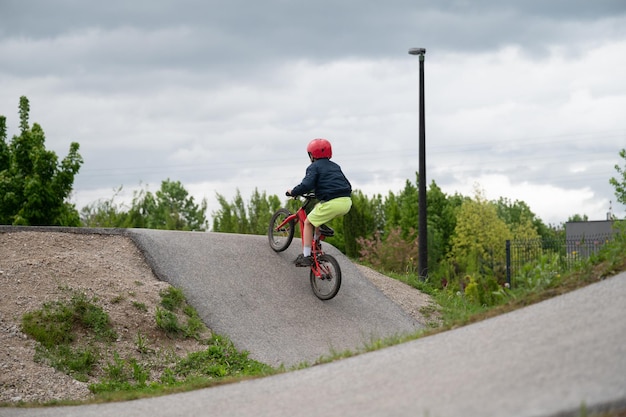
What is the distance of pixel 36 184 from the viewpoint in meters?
24.4

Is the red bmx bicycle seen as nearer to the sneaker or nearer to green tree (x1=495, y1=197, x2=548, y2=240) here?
the sneaker

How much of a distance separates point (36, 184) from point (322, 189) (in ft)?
47.6

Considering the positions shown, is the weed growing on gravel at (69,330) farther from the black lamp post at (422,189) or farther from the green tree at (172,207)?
the green tree at (172,207)

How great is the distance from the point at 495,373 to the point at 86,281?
8274 millimetres

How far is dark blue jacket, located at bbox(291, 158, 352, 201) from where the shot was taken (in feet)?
42.0

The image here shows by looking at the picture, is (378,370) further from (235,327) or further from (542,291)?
(235,327)

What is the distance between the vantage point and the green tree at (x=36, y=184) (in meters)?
24.6

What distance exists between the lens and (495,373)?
5.55 m

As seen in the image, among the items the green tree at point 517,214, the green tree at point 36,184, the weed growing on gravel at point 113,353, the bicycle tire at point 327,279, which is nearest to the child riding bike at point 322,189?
the bicycle tire at point 327,279

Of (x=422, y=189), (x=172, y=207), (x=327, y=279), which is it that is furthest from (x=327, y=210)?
(x=172, y=207)

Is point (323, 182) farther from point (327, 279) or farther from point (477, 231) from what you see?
point (477, 231)

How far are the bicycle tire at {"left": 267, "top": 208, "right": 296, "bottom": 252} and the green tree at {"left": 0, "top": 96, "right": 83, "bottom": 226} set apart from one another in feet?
39.3

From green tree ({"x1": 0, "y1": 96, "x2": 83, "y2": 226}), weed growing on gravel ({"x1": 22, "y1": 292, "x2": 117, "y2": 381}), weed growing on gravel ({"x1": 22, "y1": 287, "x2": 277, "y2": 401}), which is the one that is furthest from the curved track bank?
green tree ({"x1": 0, "y1": 96, "x2": 83, "y2": 226})

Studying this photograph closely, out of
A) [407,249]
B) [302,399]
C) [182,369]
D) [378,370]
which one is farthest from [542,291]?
[407,249]
